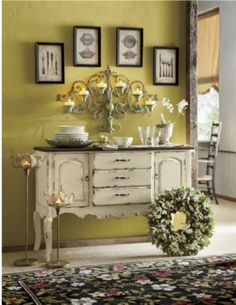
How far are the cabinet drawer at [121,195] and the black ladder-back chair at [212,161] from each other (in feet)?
10.4

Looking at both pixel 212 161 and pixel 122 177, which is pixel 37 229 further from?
pixel 212 161

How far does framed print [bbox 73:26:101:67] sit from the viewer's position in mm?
5289

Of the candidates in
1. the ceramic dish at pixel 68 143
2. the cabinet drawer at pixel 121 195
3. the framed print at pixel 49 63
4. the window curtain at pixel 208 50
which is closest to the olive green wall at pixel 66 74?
the framed print at pixel 49 63

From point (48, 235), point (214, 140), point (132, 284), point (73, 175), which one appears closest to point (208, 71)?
point (214, 140)

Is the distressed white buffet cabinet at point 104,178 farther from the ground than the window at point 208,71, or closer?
closer

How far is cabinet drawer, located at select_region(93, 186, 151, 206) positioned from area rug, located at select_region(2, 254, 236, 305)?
0.55 m

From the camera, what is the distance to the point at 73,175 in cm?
481

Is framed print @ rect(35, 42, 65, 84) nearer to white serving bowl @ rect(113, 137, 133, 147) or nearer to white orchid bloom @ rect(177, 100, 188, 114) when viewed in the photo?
white serving bowl @ rect(113, 137, 133, 147)

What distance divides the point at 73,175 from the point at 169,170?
2.85 ft

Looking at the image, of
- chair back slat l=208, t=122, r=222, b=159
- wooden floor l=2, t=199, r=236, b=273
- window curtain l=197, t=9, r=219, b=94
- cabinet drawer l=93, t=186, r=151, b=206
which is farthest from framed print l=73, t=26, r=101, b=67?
window curtain l=197, t=9, r=219, b=94

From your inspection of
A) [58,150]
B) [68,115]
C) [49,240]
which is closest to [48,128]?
[68,115]

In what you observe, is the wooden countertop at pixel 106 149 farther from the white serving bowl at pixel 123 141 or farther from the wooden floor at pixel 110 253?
the wooden floor at pixel 110 253

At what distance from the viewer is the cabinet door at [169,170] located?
506cm

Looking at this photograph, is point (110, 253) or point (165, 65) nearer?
point (110, 253)
